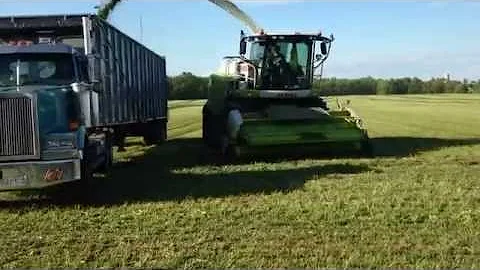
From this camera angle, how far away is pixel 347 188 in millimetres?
10484

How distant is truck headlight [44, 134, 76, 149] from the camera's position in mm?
9711

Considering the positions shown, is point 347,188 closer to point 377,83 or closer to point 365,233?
point 365,233

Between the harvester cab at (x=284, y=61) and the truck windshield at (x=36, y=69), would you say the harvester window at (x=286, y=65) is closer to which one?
the harvester cab at (x=284, y=61)

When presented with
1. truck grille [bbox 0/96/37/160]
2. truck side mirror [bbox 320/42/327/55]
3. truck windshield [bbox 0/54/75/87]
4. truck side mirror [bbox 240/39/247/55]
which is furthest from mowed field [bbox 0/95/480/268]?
truck side mirror [bbox 320/42/327/55]

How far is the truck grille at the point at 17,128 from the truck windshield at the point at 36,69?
47.7 inches

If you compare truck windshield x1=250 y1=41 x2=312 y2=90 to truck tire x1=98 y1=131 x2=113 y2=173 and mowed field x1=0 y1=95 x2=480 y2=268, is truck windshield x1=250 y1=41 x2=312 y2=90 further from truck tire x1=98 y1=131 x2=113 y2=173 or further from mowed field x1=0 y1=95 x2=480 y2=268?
truck tire x1=98 y1=131 x2=113 y2=173

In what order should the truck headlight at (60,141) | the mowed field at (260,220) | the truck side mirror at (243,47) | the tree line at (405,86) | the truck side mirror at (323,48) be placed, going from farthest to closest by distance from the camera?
the tree line at (405,86) < the truck side mirror at (323,48) < the truck side mirror at (243,47) < the truck headlight at (60,141) < the mowed field at (260,220)

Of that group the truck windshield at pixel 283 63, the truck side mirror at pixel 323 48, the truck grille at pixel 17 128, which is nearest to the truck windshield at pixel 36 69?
the truck grille at pixel 17 128

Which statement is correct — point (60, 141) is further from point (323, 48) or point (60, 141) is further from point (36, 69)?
point (323, 48)

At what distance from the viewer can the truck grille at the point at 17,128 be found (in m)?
9.52

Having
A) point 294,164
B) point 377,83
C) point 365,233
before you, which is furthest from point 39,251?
point 377,83

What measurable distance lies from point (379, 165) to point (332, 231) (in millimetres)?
6726

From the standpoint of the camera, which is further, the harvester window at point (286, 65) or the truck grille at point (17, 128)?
the harvester window at point (286, 65)

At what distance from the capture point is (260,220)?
816 cm
